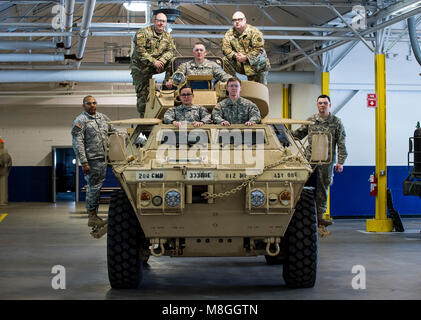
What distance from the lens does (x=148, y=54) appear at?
969 centimetres

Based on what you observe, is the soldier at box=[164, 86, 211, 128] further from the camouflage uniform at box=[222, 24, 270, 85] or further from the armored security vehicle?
the camouflage uniform at box=[222, 24, 270, 85]

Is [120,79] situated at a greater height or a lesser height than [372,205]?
greater

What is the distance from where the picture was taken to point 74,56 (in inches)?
750

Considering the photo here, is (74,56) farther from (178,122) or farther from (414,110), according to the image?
(178,122)

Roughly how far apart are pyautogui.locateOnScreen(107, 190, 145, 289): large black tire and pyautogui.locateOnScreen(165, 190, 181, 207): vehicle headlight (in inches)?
27.6

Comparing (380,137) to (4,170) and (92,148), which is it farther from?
(4,170)

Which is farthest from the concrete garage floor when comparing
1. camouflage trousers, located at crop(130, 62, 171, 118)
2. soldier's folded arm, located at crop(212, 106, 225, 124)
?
camouflage trousers, located at crop(130, 62, 171, 118)

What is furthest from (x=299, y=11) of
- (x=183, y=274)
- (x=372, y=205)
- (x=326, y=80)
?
(x=183, y=274)

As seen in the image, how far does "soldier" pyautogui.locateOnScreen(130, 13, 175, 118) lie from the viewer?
970 centimetres

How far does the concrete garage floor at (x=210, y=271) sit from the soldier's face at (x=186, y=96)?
213cm

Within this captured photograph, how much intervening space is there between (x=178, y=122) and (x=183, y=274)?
2.11 m

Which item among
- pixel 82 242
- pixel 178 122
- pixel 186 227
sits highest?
pixel 178 122

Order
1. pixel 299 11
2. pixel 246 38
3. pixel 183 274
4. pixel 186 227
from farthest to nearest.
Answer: pixel 299 11 → pixel 246 38 → pixel 183 274 → pixel 186 227

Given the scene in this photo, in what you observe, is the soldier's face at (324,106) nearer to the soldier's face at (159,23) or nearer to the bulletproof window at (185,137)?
the soldier's face at (159,23)
